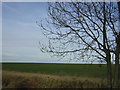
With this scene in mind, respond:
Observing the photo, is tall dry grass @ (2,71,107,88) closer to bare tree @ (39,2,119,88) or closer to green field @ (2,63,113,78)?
green field @ (2,63,113,78)

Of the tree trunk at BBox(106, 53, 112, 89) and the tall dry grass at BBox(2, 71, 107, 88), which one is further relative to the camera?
the tree trunk at BBox(106, 53, 112, 89)

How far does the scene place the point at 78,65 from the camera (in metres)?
2.64

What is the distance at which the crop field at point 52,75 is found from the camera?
254cm

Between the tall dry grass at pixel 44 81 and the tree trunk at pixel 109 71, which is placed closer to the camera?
the tall dry grass at pixel 44 81

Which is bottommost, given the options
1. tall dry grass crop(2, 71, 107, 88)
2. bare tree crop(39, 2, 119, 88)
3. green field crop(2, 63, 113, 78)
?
tall dry grass crop(2, 71, 107, 88)

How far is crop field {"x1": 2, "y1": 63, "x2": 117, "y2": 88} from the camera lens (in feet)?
8.32

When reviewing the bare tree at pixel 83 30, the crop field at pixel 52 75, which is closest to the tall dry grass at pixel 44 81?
the crop field at pixel 52 75

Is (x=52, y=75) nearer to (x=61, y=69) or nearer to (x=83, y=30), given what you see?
(x=61, y=69)

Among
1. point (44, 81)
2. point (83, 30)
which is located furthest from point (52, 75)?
point (83, 30)

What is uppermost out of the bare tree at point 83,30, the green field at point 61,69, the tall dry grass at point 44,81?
the bare tree at point 83,30

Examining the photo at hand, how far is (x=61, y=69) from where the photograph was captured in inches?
104

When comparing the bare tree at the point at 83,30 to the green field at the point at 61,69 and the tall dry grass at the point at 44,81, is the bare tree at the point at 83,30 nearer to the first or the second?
the green field at the point at 61,69

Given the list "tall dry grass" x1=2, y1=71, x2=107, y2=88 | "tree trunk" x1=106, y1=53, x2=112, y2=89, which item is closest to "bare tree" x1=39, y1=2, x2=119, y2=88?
"tree trunk" x1=106, y1=53, x2=112, y2=89

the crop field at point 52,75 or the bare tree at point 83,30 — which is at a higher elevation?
the bare tree at point 83,30
